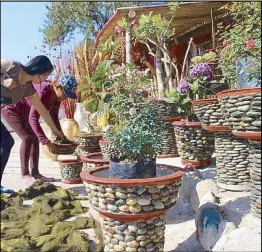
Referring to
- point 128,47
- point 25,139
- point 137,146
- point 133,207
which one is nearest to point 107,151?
point 137,146

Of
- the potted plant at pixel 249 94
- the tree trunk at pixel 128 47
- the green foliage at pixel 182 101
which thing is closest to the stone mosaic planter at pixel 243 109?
the potted plant at pixel 249 94

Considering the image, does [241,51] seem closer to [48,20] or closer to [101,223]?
[48,20]

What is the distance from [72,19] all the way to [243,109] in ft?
1.83

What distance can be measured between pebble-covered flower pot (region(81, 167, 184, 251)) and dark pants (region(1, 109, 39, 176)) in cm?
27

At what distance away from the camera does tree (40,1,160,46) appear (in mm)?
1062

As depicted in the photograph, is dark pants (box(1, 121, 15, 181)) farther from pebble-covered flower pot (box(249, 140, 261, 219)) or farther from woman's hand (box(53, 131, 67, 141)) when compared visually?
pebble-covered flower pot (box(249, 140, 261, 219))

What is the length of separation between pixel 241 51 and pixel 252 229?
1.68 feet

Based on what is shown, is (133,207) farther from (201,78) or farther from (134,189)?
(201,78)

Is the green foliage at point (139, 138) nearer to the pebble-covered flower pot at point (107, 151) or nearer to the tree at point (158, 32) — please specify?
the pebble-covered flower pot at point (107, 151)

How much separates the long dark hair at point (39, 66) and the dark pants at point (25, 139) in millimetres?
121

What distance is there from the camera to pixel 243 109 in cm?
102

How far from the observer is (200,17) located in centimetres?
335

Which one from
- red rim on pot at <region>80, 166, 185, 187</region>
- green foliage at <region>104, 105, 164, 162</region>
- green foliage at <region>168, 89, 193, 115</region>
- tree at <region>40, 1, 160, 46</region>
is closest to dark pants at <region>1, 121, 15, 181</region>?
tree at <region>40, 1, 160, 46</region>

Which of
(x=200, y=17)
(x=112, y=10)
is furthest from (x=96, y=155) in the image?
(x=200, y=17)
